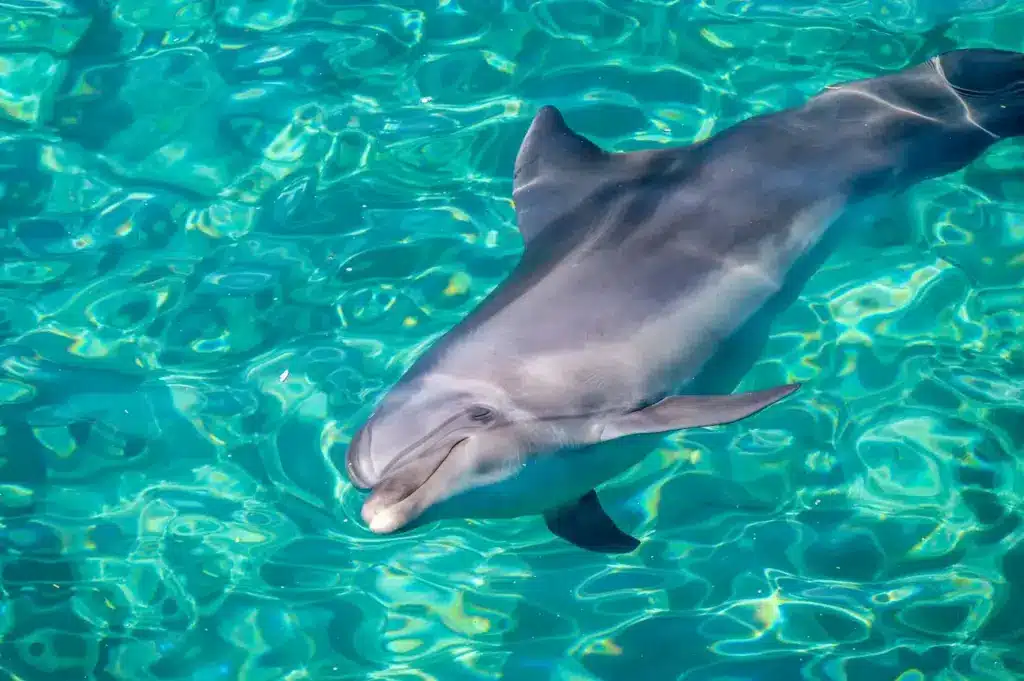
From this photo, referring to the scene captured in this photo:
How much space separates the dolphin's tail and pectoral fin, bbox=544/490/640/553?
11.3 feet

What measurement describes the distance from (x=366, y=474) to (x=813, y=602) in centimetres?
305

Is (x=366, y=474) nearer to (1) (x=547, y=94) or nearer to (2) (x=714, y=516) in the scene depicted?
(2) (x=714, y=516)

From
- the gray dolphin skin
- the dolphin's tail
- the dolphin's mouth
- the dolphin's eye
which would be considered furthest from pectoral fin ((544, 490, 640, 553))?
A: the dolphin's tail

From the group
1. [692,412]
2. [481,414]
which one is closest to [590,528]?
[692,412]

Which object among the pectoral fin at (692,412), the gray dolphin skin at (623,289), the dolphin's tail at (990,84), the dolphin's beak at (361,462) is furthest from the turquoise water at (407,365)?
the dolphin's beak at (361,462)

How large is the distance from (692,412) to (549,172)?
Answer: 204cm

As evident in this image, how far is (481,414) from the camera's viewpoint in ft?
13.2

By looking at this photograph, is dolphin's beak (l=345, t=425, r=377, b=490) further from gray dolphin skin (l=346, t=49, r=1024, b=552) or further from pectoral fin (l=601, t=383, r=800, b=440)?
pectoral fin (l=601, t=383, r=800, b=440)

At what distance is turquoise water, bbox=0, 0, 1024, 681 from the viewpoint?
5.41m

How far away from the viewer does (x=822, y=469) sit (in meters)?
5.68

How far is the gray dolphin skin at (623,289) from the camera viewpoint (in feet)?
13.0

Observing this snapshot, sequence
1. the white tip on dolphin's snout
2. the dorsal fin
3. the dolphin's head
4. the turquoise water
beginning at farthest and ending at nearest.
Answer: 1. the turquoise water
2. the dorsal fin
3. the dolphin's head
4. the white tip on dolphin's snout

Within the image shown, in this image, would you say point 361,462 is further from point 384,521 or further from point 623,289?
point 623,289

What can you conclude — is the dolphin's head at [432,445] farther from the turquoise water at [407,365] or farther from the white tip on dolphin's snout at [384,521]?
the turquoise water at [407,365]
